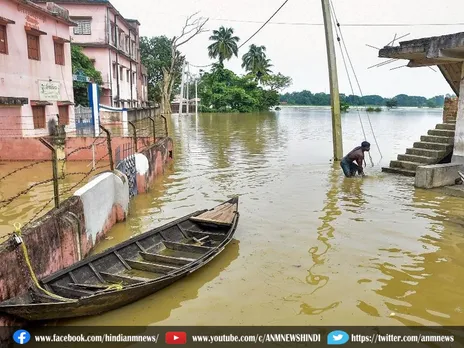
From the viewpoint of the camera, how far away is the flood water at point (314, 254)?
5.41 metres

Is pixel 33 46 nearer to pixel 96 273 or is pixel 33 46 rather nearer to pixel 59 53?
pixel 59 53

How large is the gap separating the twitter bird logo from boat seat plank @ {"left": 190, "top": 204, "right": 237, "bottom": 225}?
3.35 m

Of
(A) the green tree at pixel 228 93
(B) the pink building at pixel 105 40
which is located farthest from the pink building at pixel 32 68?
(A) the green tree at pixel 228 93

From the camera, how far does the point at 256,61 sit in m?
75.1

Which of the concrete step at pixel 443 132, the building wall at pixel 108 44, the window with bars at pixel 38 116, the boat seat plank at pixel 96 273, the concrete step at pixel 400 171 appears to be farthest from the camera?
the building wall at pixel 108 44

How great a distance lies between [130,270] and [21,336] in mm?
1879

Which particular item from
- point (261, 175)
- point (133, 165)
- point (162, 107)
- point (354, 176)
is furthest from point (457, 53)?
point (162, 107)

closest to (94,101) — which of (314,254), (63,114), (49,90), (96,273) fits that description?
(49,90)

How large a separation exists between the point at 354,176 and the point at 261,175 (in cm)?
339

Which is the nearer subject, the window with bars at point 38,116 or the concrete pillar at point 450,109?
the concrete pillar at point 450,109

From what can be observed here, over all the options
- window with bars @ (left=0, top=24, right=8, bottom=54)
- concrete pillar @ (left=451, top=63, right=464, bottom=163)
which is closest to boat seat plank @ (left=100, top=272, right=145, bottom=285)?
concrete pillar @ (left=451, top=63, right=464, bottom=163)

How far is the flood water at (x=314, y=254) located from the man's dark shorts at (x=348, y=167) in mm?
345

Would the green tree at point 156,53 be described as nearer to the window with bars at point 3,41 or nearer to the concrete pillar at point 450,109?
the window with bars at point 3,41

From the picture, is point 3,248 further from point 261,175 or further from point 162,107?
point 162,107
